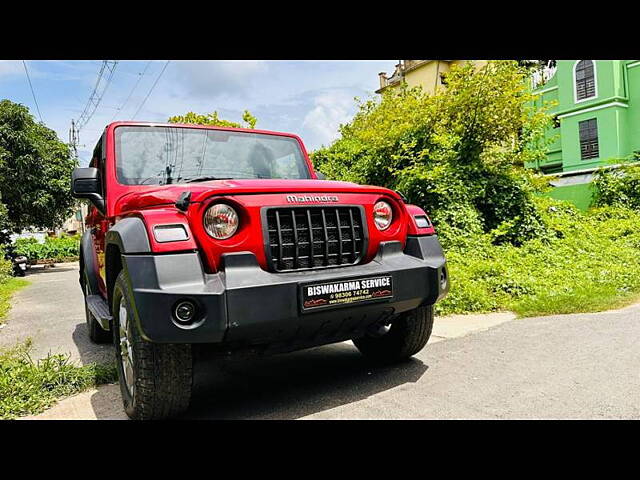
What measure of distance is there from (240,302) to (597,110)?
94.6 ft

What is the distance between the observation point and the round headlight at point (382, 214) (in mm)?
3373

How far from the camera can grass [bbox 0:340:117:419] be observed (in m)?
3.38

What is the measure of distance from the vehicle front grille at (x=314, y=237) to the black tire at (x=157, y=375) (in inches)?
29.3

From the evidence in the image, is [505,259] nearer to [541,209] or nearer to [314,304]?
[541,209]

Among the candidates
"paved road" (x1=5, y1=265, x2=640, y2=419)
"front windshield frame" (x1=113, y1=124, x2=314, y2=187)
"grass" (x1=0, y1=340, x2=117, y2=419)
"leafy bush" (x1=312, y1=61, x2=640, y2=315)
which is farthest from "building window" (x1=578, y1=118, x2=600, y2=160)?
"grass" (x1=0, y1=340, x2=117, y2=419)

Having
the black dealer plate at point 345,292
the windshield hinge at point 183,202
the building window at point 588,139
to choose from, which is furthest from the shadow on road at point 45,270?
the building window at point 588,139

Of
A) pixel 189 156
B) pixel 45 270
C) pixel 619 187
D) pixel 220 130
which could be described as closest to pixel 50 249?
pixel 45 270

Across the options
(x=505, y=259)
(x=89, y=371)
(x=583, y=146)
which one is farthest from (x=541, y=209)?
(x=583, y=146)

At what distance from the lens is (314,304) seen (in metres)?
2.80

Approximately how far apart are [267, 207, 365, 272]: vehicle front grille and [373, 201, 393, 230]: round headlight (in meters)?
0.20

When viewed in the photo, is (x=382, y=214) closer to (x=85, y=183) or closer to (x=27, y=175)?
(x=85, y=183)

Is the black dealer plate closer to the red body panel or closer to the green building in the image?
the red body panel

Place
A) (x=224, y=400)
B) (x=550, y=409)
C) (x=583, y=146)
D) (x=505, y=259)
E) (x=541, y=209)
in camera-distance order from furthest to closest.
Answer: (x=583, y=146) → (x=541, y=209) → (x=505, y=259) → (x=224, y=400) → (x=550, y=409)
